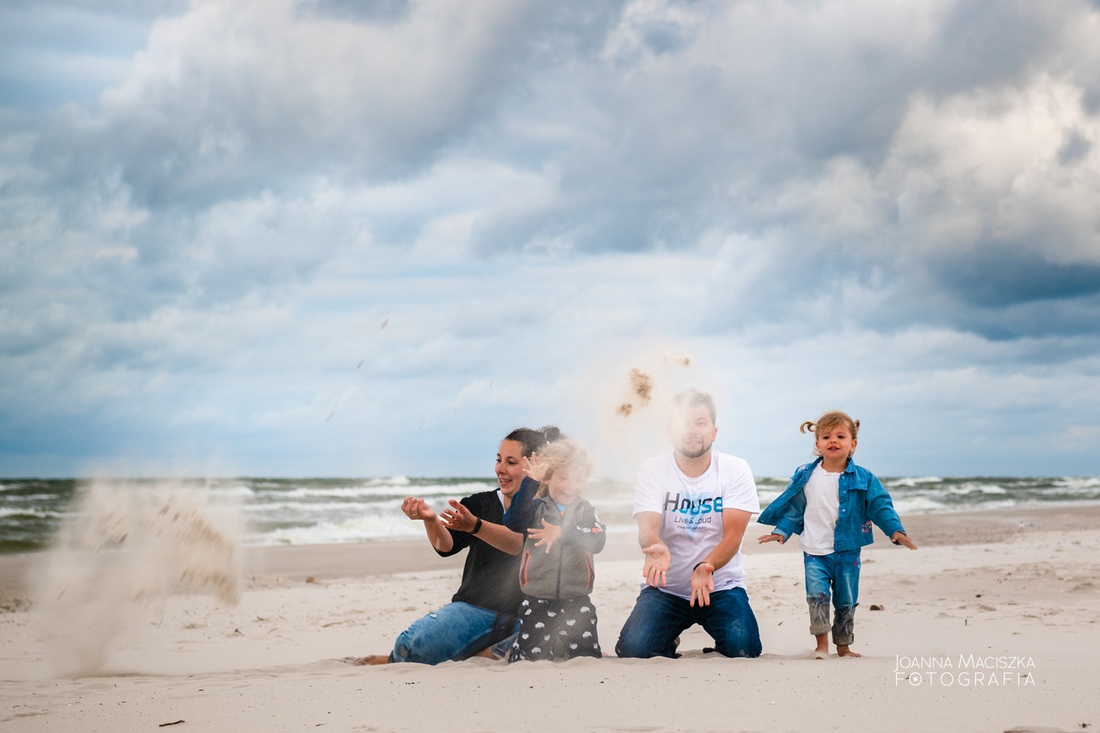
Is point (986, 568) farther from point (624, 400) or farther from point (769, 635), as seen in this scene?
point (624, 400)

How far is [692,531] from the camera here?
4.68 meters

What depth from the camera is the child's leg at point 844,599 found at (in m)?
4.90

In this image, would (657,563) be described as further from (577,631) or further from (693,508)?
(577,631)

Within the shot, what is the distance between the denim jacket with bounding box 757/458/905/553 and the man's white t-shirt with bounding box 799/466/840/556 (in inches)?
1.2

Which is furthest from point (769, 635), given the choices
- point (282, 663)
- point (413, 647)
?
point (282, 663)

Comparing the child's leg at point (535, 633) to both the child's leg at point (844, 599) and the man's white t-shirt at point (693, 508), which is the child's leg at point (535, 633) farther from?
the child's leg at point (844, 599)

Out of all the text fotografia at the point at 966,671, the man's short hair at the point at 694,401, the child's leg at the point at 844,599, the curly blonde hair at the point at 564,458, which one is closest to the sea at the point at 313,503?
the curly blonde hair at the point at 564,458

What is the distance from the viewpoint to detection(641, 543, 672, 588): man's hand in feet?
14.5

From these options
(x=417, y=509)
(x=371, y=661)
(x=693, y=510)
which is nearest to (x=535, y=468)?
(x=417, y=509)

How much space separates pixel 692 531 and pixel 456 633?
60.8 inches

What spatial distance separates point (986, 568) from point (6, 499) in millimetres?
31795

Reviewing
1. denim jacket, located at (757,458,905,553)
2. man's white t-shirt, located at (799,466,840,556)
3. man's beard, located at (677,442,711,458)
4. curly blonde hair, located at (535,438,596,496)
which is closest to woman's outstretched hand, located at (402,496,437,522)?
curly blonde hair, located at (535,438,596,496)

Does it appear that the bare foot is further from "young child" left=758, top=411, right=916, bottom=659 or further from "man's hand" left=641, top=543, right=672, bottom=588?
"young child" left=758, top=411, right=916, bottom=659

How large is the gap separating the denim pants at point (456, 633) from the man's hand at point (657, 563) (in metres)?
0.93
